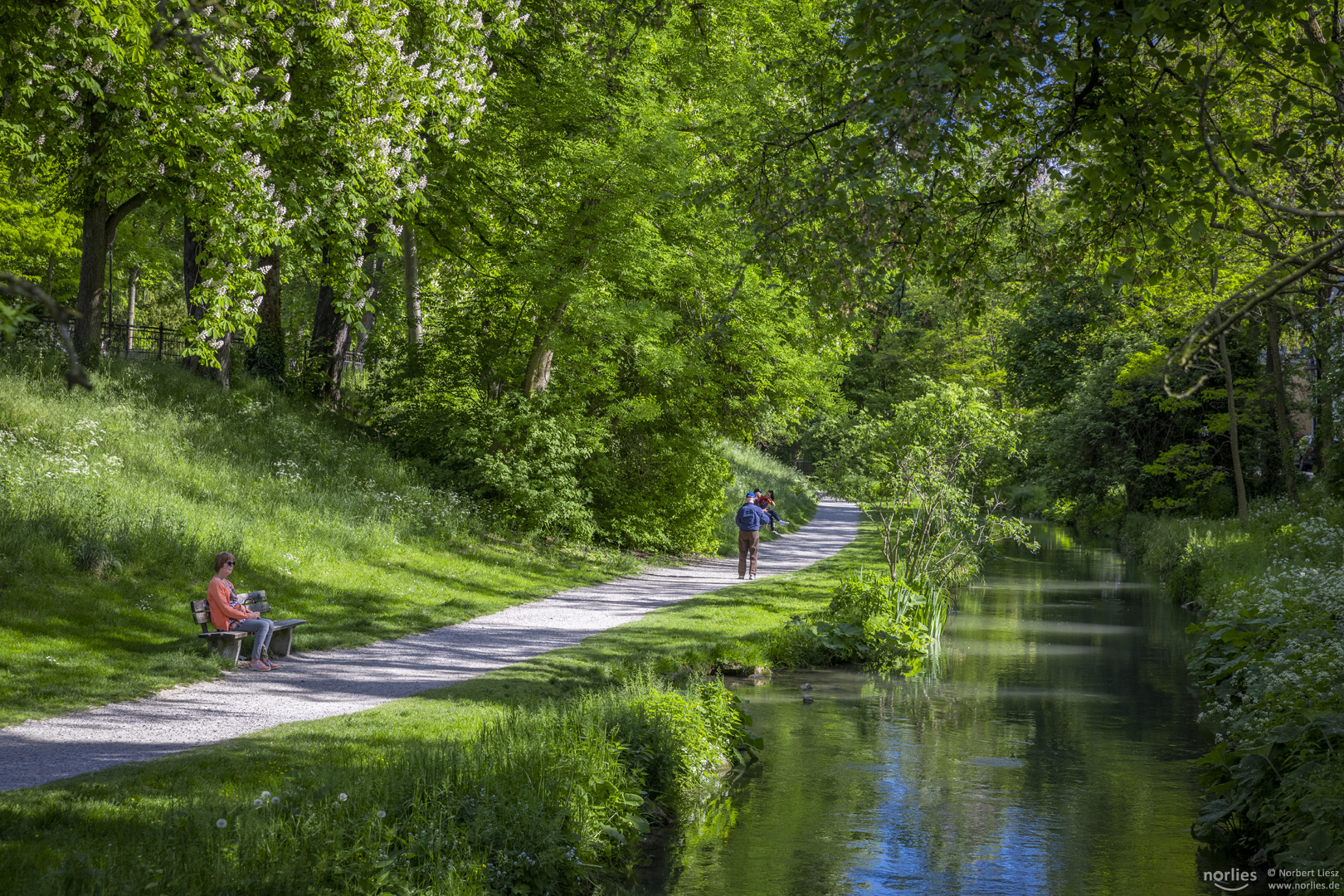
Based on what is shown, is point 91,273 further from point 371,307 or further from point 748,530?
point 748,530

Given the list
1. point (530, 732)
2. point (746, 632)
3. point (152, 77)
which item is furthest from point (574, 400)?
point (530, 732)

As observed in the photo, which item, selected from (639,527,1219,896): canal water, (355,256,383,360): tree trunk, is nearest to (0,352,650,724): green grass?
(355,256,383,360): tree trunk

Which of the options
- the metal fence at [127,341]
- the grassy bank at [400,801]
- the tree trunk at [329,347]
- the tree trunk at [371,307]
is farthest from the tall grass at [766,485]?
the grassy bank at [400,801]

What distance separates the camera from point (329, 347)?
A: 24406mm

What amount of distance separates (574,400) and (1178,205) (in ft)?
49.2

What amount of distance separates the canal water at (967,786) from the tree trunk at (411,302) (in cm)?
1199

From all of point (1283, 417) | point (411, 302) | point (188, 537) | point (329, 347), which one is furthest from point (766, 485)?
point (188, 537)

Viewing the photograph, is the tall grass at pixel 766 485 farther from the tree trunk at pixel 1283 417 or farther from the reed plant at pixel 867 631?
the reed plant at pixel 867 631

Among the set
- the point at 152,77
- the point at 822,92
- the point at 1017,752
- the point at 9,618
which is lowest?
the point at 1017,752

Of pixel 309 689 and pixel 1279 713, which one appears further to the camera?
pixel 309 689

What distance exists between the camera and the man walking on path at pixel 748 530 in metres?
20.7

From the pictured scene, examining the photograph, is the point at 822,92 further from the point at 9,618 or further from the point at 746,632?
the point at 9,618

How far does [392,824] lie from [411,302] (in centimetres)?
2027

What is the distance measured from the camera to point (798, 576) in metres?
21.3
